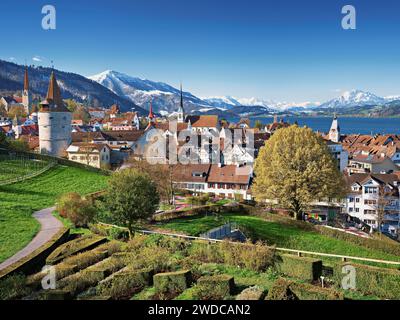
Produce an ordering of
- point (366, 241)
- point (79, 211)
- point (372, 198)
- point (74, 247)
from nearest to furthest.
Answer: point (74, 247) → point (79, 211) → point (366, 241) → point (372, 198)

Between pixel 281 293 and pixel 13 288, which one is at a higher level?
pixel 281 293

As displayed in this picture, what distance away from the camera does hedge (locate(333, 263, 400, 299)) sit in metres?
17.5

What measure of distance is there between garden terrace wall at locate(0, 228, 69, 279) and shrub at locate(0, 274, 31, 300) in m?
1.68

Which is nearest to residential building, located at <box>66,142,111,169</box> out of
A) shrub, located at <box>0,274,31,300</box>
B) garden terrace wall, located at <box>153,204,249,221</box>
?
garden terrace wall, located at <box>153,204,249,221</box>

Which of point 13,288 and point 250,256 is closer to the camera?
point 13,288

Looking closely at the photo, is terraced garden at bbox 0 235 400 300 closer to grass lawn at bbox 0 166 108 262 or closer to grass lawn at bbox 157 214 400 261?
grass lawn at bbox 0 166 108 262

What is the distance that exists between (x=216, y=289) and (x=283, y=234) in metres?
17.6

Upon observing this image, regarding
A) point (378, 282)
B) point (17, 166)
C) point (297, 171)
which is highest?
point (297, 171)

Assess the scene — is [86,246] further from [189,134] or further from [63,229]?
[189,134]

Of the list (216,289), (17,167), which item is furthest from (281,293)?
(17,167)

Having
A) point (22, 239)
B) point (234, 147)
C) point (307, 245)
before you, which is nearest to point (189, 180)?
point (234, 147)

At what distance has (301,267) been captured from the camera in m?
19.2

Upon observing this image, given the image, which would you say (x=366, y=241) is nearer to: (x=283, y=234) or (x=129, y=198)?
(x=283, y=234)
